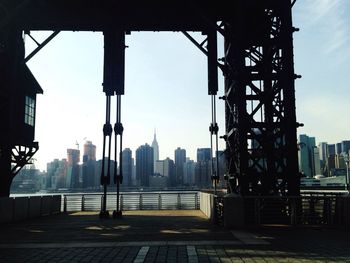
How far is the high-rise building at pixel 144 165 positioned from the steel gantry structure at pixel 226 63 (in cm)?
9209

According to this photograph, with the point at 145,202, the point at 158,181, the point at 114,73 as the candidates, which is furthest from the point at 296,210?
the point at 158,181

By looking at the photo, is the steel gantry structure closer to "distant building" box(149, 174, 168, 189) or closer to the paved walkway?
the paved walkway

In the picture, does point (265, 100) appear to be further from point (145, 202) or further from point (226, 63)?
point (145, 202)

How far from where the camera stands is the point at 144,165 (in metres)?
119

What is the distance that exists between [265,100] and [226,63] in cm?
332

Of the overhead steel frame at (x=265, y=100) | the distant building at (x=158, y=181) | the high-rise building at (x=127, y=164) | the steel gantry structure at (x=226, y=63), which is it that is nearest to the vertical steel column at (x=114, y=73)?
the steel gantry structure at (x=226, y=63)

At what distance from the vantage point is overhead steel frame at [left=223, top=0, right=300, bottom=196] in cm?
Answer: 1667

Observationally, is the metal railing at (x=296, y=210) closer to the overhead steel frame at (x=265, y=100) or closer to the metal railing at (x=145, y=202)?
the overhead steel frame at (x=265, y=100)

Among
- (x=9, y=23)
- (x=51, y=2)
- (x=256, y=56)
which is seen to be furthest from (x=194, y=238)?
(x=9, y=23)

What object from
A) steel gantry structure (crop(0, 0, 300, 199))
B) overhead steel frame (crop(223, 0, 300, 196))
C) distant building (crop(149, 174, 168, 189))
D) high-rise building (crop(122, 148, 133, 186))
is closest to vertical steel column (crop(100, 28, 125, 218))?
steel gantry structure (crop(0, 0, 300, 199))

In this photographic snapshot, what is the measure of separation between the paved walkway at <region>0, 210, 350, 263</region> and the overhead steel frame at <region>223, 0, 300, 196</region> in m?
3.07

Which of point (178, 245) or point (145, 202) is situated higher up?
point (145, 202)

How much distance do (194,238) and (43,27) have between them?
1536 cm

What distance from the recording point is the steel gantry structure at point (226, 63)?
55.2 ft
